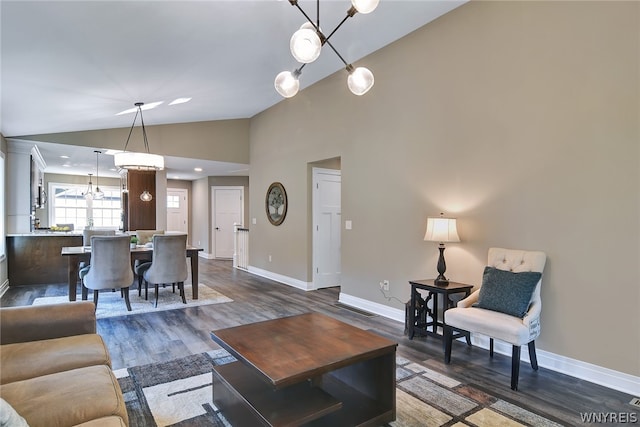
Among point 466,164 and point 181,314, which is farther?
point 181,314

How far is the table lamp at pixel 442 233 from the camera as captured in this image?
339cm

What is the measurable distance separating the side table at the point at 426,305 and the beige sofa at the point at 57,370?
2.65 m

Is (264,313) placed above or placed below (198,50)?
below

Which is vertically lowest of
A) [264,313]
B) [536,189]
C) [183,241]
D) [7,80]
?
[264,313]

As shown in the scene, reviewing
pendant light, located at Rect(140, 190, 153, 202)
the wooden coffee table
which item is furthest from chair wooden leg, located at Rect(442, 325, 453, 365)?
pendant light, located at Rect(140, 190, 153, 202)

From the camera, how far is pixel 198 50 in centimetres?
362

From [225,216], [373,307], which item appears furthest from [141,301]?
[225,216]

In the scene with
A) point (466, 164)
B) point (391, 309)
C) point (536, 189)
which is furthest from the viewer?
point (391, 309)

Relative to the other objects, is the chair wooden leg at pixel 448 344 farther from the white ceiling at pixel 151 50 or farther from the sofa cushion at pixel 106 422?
the white ceiling at pixel 151 50

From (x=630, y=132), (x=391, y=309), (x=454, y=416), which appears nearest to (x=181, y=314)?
(x=391, y=309)

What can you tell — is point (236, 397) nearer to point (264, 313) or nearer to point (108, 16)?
point (264, 313)

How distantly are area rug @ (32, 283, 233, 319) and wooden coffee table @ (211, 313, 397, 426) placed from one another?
108 inches

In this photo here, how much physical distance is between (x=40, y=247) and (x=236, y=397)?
5.93m

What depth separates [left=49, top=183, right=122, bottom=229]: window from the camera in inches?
409
